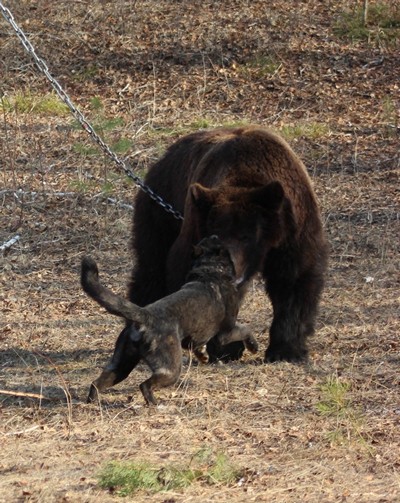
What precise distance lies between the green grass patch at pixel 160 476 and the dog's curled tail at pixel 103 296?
43.7 inches

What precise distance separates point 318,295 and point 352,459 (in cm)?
260

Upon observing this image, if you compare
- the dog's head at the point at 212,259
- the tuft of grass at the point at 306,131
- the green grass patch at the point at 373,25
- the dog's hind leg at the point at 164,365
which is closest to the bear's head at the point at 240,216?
the dog's head at the point at 212,259

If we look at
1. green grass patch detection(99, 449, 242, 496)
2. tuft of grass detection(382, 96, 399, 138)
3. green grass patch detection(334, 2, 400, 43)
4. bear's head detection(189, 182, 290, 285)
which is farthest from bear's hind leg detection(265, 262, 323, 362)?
green grass patch detection(334, 2, 400, 43)

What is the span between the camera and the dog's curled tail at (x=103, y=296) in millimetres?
6512

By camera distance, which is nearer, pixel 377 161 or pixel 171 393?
pixel 171 393

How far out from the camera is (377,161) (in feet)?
46.5

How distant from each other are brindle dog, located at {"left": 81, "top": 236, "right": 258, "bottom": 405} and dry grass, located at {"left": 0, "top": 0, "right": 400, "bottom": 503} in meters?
Answer: 0.28

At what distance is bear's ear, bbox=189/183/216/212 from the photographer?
762 cm

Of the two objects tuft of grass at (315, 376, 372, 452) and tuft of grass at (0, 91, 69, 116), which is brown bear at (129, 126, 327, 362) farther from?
tuft of grass at (0, 91, 69, 116)

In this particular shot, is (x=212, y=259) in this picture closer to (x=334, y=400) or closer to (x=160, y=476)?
(x=334, y=400)

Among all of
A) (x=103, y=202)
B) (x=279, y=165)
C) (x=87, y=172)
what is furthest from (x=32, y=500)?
(x=87, y=172)

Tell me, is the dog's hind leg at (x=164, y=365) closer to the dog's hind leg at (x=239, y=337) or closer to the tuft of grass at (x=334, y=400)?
the dog's hind leg at (x=239, y=337)

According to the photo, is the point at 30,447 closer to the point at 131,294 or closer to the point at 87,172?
the point at 131,294

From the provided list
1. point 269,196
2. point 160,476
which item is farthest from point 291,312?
point 160,476
